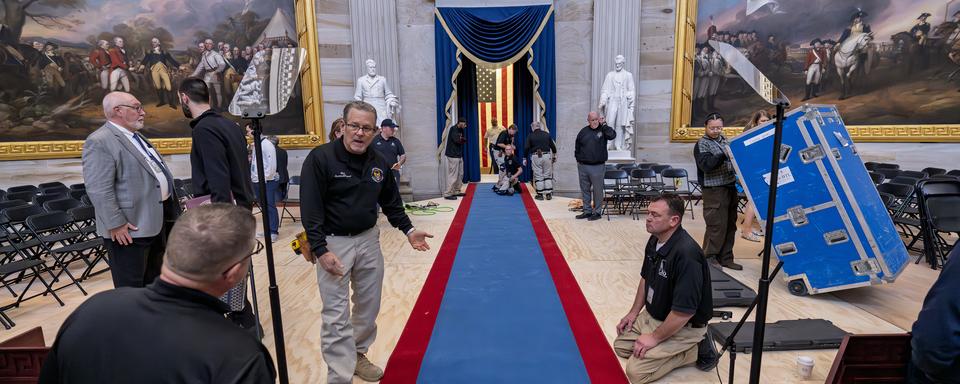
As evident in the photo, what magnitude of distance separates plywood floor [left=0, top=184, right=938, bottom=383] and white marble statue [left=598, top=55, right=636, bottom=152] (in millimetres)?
3836

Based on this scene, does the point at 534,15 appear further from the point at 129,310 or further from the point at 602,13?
the point at 129,310

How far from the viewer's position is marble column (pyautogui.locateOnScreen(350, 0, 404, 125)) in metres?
9.77

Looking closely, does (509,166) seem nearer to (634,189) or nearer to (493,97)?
(634,189)

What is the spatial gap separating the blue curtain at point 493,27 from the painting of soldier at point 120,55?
366 cm

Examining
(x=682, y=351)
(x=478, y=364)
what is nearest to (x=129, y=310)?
(x=478, y=364)

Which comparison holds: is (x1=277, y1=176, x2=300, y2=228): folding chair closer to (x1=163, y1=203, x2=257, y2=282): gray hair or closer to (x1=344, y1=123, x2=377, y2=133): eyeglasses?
(x1=344, y1=123, x2=377, y2=133): eyeglasses

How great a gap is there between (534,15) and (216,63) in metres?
7.18

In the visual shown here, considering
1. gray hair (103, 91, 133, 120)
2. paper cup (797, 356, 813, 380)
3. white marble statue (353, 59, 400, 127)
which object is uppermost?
white marble statue (353, 59, 400, 127)

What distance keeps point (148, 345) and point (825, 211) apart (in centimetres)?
485

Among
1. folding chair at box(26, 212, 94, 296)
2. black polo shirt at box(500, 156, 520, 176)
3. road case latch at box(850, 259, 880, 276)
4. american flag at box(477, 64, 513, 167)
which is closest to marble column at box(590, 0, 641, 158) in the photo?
black polo shirt at box(500, 156, 520, 176)

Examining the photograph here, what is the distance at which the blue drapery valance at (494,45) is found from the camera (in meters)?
9.92

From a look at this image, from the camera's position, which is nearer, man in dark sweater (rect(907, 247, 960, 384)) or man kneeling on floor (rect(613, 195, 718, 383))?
man in dark sweater (rect(907, 247, 960, 384))

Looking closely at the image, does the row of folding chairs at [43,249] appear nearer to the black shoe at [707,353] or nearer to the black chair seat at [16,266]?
the black chair seat at [16,266]

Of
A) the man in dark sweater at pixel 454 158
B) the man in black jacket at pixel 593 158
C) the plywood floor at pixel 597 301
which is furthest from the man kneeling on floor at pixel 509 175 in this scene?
the plywood floor at pixel 597 301
